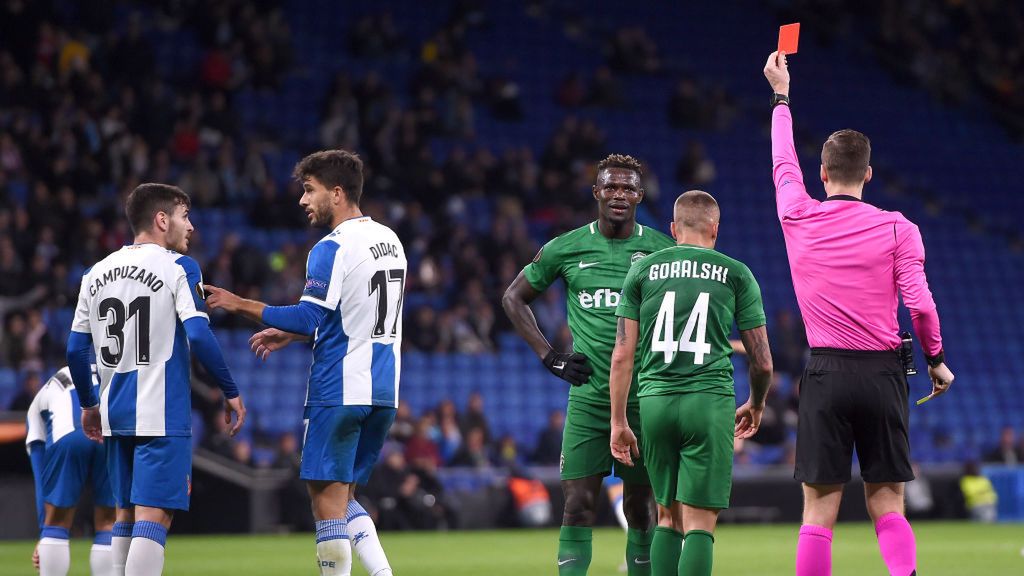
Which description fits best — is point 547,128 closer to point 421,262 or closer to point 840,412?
point 421,262

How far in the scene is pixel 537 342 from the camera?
297 inches

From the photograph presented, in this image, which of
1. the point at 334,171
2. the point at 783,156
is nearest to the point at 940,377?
the point at 783,156

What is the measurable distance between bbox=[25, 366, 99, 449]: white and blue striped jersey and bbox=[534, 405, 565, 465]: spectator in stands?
35.8 feet

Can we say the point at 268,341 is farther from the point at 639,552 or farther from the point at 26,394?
the point at 26,394

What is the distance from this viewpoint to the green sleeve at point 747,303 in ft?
21.9

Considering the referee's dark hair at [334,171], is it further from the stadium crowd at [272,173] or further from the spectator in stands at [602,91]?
the spectator in stands at [602,91]

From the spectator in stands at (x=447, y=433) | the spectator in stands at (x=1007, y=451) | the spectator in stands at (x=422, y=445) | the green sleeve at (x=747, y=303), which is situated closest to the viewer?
the green sleeve at (x=747, y=303)

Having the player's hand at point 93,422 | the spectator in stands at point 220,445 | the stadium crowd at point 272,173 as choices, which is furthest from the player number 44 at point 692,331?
the spectator in stands at point 220,445

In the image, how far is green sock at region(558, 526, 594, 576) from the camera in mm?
7129

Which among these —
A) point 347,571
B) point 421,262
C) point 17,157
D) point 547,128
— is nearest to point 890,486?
point 347,571

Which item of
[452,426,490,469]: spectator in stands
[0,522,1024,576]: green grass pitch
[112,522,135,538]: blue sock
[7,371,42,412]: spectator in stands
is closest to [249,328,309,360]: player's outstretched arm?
[112,522,135,538]: blue sock

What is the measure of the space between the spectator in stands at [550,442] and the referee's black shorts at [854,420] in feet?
40.6

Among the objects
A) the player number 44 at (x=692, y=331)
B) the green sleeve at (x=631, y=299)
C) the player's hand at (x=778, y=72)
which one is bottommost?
the player number 44 at (x=692, y=331)

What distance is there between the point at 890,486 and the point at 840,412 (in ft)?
1.56
